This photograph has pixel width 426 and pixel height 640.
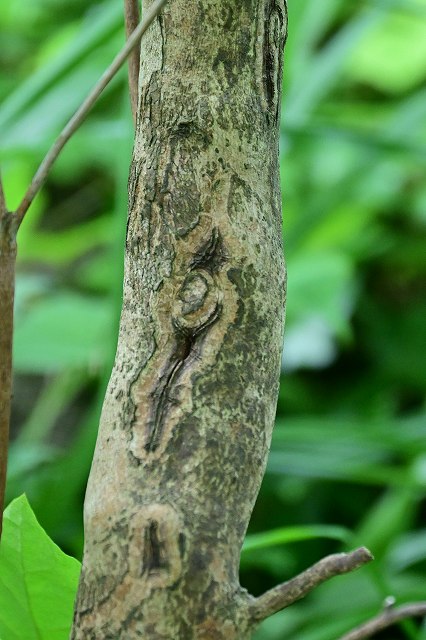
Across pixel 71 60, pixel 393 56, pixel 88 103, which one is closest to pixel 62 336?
pixel 71 60

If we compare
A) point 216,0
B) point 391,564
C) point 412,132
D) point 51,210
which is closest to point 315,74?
point 412,132

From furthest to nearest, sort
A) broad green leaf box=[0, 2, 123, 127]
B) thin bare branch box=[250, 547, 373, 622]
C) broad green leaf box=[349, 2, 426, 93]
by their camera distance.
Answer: broad green leaf box=[349, 2, 426, 93]
broad green leaf box=[0, 2, 123, 127]
thin bare branch box=[250, 547, 373, 622]

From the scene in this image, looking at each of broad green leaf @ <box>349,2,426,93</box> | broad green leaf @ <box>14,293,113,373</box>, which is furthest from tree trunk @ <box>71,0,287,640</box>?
broad green leaf @ <box>349,2,426,93</box>

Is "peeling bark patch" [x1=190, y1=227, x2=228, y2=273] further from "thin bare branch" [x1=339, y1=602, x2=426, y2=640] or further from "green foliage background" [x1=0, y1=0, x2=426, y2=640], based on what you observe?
"green foliage background" [x1=0, y1=0, x2=426, y2=640]

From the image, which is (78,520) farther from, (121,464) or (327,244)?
(121,464)

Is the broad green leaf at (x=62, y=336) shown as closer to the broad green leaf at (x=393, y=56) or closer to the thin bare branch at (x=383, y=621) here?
the broad green leaf at (x=393, y=56)

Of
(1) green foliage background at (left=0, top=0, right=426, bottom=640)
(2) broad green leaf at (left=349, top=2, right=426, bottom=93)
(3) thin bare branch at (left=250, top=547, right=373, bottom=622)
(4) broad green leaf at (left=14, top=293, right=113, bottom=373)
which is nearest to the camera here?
(3) thin bare branch at (left=250, top=547, right=373, bottom=622)

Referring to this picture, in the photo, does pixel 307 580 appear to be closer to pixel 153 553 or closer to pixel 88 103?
pixel 153 553

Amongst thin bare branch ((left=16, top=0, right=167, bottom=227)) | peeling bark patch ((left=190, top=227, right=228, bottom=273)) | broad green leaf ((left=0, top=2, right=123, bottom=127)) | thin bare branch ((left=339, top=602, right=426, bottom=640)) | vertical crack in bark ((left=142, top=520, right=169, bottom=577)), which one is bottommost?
thin bare branch ((left=339, top=602, right=426, bottom=640))

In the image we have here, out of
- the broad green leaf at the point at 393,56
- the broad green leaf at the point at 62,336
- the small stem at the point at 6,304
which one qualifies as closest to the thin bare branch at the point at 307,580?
the small stem at the point at 6,304
